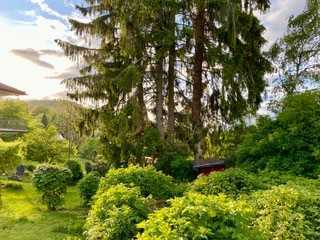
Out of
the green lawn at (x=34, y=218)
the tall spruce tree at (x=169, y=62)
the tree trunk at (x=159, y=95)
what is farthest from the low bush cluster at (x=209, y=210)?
the tree trunk at (x=159, y=95)

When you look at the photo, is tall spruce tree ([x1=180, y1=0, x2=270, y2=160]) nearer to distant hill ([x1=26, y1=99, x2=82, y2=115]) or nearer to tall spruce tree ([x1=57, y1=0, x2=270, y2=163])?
tall spruce tree ([x1=57, y1=0, x2=270, y2=163])

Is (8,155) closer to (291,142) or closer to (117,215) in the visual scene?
(291,142)

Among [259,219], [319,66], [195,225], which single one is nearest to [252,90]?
[319,66]

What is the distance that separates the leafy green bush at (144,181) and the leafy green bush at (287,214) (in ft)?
9.68

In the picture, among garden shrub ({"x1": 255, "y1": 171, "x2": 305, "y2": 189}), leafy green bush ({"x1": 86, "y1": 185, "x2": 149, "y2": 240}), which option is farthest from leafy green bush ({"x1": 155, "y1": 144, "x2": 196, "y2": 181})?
leafy green bush ({"x1": 86, "y1": 185, "x2": 149, "y2": 240})

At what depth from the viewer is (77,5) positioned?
65.2 ft

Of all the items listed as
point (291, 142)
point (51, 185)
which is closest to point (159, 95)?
point (51, 185)

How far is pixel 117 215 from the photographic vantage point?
5.42m

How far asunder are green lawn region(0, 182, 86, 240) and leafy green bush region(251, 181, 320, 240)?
5.73 m

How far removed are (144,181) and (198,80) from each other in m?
9.88

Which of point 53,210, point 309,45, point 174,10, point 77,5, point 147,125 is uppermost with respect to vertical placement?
point 77,5

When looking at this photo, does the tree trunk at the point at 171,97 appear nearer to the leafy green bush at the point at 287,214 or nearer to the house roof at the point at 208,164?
the house roof at the point at 208,164

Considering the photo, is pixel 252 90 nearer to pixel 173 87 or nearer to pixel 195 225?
pixel 173 87

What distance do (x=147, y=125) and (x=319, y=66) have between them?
8.14 metres
